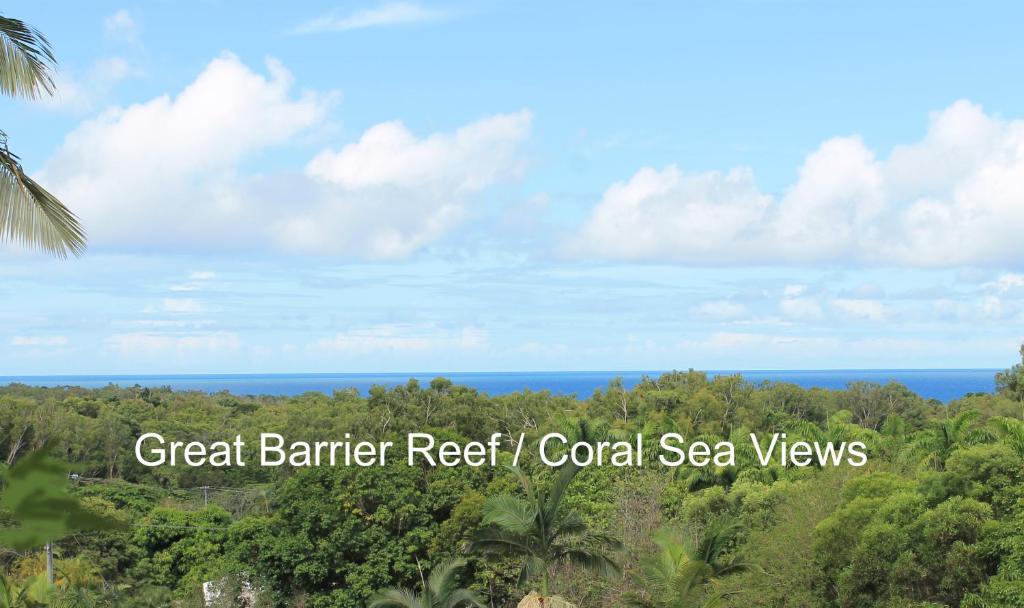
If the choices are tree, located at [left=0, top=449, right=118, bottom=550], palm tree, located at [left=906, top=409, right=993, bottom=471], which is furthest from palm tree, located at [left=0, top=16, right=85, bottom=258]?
palm tree, located at [left=906, top=409, right=993, bottom=471]

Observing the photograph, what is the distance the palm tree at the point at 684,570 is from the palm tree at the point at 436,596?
11.6 ft

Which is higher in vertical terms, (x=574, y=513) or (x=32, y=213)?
(x=32, y=213)

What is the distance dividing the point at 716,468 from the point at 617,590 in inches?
315

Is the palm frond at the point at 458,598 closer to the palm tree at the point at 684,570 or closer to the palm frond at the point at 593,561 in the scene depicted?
the palm frond at the point at 593,561

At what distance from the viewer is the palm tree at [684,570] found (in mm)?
17672

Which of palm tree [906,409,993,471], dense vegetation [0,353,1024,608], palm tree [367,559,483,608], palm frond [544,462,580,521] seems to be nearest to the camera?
dense vegetation [0,353,1024,608]

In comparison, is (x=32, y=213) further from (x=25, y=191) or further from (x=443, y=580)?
(x=443, y=580)

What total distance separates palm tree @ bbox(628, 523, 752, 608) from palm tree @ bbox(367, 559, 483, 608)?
3.53 meters

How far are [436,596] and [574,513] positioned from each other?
3412mm

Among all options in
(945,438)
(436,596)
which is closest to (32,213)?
(436,596)

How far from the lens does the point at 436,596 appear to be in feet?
65.0

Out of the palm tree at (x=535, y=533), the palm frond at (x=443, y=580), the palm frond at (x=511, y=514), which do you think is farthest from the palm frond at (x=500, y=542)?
the palm frond at (x=443, y=580)

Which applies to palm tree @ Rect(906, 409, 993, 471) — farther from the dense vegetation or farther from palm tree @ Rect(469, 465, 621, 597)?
palm tree @ Rect(469, 465, 621, 597)

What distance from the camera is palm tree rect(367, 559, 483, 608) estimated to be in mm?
19234
